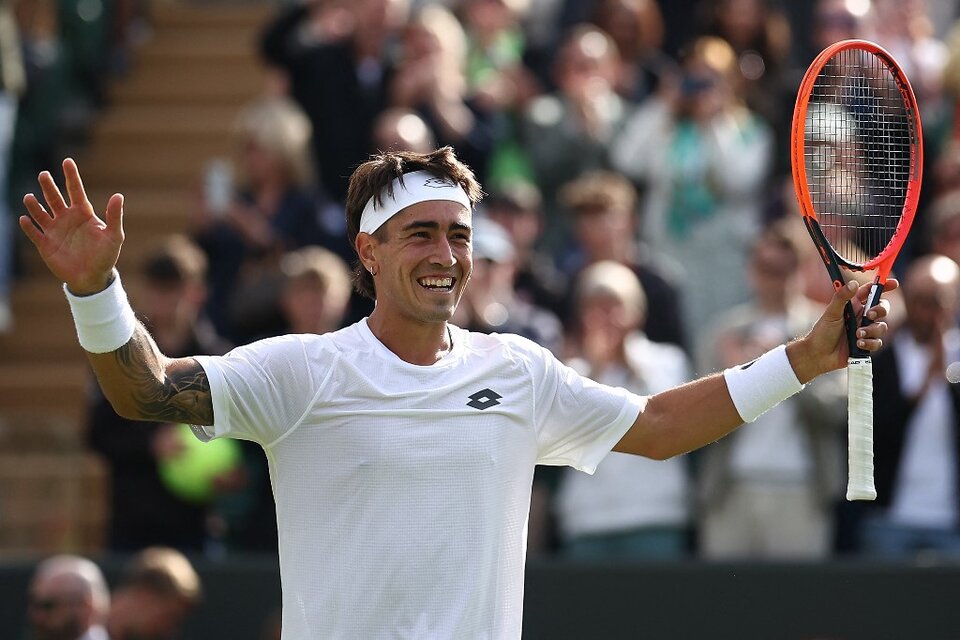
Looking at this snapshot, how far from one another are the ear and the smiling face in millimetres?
36

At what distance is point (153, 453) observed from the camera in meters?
9.05

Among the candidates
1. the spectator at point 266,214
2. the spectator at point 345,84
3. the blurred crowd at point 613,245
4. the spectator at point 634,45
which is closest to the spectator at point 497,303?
the blurred crowd at point 613,245

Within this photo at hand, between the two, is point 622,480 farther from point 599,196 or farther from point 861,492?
point 861,492

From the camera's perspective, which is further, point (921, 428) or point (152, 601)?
point (921, 428)

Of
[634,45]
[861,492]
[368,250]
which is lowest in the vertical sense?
[861,492]

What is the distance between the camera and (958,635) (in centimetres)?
851

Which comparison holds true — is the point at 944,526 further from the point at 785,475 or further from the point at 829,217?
the point at 829,217

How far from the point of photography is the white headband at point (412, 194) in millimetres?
5023

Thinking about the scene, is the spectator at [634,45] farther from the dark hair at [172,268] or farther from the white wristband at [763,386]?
the white wristband at [763,386]

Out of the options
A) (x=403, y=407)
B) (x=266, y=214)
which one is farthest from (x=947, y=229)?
(x=403, y=407)

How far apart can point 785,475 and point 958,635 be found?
1.06 m

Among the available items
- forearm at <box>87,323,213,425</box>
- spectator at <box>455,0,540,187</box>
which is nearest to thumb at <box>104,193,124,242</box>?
forearm at <box>87,323,213,425</box>

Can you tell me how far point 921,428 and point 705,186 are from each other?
2178 millimetres

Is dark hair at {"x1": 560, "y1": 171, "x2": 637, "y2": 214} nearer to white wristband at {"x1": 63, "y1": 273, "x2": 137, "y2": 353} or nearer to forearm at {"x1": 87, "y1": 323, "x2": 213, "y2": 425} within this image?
forearm at {"x1": 87, "y1": 323, "x2": 213, "y2": 425}
